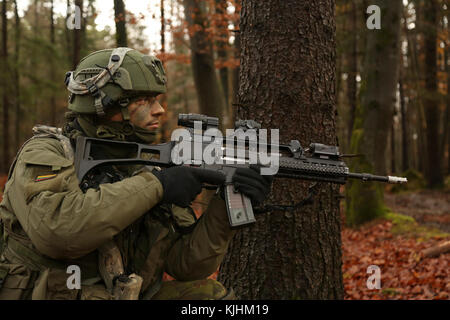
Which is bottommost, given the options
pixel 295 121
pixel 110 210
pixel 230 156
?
pixel 110 210

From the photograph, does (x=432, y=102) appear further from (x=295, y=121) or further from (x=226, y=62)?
(x=295, y=121)

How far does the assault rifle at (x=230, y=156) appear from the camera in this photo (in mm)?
2883

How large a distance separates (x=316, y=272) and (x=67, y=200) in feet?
7.76

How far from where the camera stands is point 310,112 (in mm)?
3729

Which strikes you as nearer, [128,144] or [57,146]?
[57,146]

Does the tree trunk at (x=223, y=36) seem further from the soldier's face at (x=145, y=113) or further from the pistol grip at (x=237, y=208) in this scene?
the pistol grip at (x=237, y=208)

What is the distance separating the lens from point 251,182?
9.69 ft

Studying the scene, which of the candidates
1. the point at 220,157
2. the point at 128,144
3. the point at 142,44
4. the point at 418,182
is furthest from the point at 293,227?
the point at 142,44

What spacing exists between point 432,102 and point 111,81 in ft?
54.7

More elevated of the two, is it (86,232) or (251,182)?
(251,182)

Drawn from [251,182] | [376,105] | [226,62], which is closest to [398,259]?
[376,105]

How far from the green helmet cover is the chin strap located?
0.02 m

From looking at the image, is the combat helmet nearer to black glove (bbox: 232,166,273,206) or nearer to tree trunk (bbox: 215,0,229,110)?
black glove (bbox: 232,166,273,206)
